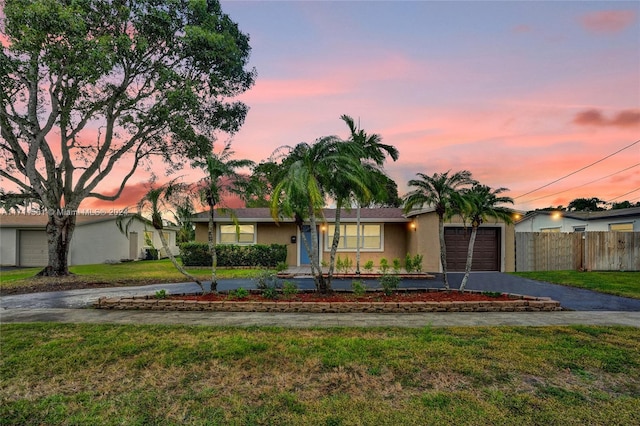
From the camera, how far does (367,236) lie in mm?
19219

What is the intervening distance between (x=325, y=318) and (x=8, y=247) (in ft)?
83.6

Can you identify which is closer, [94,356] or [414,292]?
[94,356]

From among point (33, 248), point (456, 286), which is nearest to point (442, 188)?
point (456, 286)

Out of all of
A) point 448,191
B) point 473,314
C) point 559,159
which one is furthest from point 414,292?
point 559,159

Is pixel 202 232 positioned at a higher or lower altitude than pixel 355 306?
higher

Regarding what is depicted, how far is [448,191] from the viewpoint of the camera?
28.9 ft

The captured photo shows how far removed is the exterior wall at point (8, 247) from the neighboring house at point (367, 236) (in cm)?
1298

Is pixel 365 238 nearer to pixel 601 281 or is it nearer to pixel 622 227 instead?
pixel 601 281

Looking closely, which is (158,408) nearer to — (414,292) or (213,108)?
(414,292)

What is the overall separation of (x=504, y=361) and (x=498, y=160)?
51.7 ft

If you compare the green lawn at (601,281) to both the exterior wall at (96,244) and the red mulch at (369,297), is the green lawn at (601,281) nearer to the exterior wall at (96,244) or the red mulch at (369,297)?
the red mulch at (369,297)

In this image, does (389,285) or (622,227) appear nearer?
(389,285)

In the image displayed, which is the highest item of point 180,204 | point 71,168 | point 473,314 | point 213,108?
point 213,108

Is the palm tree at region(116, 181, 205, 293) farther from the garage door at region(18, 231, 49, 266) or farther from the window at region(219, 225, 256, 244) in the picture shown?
the garage door at region(18, 231, 49, 266)
